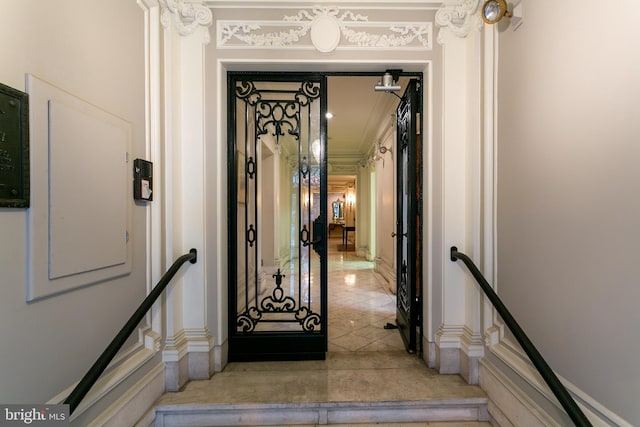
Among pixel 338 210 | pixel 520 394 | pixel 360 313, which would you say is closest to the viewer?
pixel 520 394

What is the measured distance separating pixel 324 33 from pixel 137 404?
283 cm

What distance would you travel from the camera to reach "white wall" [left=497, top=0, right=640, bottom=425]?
106 centimetres

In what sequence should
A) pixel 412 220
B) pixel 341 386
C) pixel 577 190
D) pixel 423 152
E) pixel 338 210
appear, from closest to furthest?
pixel 577 190 → pixel 341 386 → pixel 423 152 → pixel 412 220 → pixel 338 210

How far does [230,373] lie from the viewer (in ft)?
7.09

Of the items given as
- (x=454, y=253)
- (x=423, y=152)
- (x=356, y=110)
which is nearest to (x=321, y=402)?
(x=454, y=253)

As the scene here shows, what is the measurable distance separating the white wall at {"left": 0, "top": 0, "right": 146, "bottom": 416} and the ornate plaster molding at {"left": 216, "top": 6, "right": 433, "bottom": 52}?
0.70 metres

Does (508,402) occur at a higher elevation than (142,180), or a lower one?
lower

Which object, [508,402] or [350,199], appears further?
[350,199]

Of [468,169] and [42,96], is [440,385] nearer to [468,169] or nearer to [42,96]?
[468,169]

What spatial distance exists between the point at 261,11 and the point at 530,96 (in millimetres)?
1985

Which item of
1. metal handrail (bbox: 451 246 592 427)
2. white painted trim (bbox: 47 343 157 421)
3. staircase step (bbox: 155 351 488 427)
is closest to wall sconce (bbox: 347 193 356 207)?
staircase step (bbox: 155 351 488 427)

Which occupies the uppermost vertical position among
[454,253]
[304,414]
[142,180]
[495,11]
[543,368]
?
[495,11]

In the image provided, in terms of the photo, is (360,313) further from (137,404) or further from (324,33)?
(324,33)

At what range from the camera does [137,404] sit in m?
1.64
